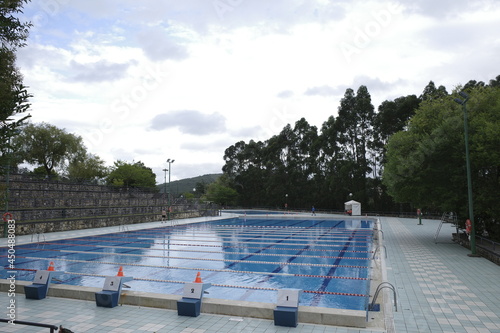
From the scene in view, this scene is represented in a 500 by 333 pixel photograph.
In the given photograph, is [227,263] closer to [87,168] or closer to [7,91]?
[7,91]

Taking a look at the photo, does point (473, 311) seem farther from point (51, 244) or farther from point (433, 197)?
point (51, 244)

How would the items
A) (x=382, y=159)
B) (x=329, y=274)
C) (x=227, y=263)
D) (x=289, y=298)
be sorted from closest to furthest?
(x=289, y=298) → (x=329, y=274) → (x=227, y=263) → (x=382, y=159)

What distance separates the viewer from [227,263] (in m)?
13.7

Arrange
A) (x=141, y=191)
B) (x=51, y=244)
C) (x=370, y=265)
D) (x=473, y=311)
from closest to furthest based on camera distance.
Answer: (x=473, y=311), (x=370, y=265), (x=51, y=244), (x=141, y=191)

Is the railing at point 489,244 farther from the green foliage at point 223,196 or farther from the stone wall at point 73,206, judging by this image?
the green foliage at point 223,196

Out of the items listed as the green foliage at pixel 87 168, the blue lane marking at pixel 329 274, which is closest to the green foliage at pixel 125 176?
the green foliage at pixel 87 168

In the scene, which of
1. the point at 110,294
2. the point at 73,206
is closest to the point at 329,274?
the point at 110,294

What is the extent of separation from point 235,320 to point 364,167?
4016 cm

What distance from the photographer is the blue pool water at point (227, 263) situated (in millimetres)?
9820

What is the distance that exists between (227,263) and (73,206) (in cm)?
1947

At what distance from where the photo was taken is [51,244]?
1800 cm

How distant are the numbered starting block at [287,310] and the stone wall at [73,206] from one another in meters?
19.9

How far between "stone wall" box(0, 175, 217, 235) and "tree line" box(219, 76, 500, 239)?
20.5m

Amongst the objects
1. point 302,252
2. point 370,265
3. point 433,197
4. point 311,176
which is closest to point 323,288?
point 370,265
